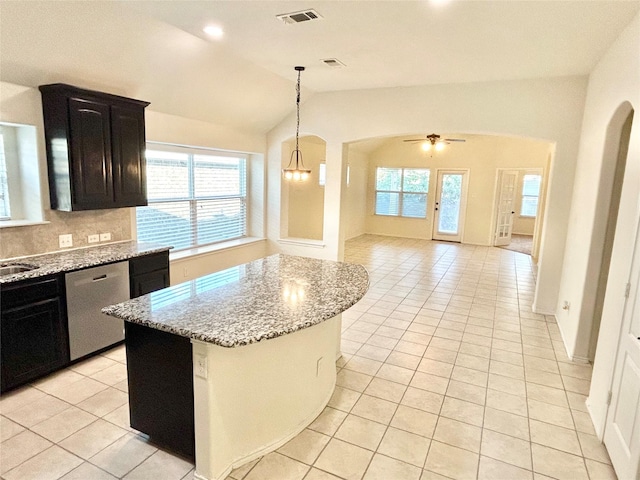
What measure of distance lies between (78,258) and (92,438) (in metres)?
1.62

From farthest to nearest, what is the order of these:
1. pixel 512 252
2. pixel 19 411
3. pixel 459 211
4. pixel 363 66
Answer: pixel 459 211 < pixel 512 252 < pixel 363 66 < pixel 19 411

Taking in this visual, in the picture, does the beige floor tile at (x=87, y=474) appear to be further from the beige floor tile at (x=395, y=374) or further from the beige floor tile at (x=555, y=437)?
the beige floor tile at (x=555, y=437)

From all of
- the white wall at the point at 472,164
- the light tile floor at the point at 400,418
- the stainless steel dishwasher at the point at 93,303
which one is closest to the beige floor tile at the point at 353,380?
the light tile floor at the point at 400,418

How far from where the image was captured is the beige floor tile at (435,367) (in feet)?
10.9

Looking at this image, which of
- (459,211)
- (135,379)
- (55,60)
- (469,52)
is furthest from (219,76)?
(459,211)

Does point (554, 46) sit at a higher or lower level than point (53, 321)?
higher

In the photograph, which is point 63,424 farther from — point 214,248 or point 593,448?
point 593,448

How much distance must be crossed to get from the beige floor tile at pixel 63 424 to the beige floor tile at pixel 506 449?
104 inches

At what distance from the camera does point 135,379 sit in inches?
89.9

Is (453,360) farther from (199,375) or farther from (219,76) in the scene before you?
(219,76)

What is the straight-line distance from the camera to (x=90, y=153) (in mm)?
3414

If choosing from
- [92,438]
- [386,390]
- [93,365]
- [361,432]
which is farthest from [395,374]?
[93,365]

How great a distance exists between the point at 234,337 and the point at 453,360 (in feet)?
8.42

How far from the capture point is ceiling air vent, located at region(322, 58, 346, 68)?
4055 mm
